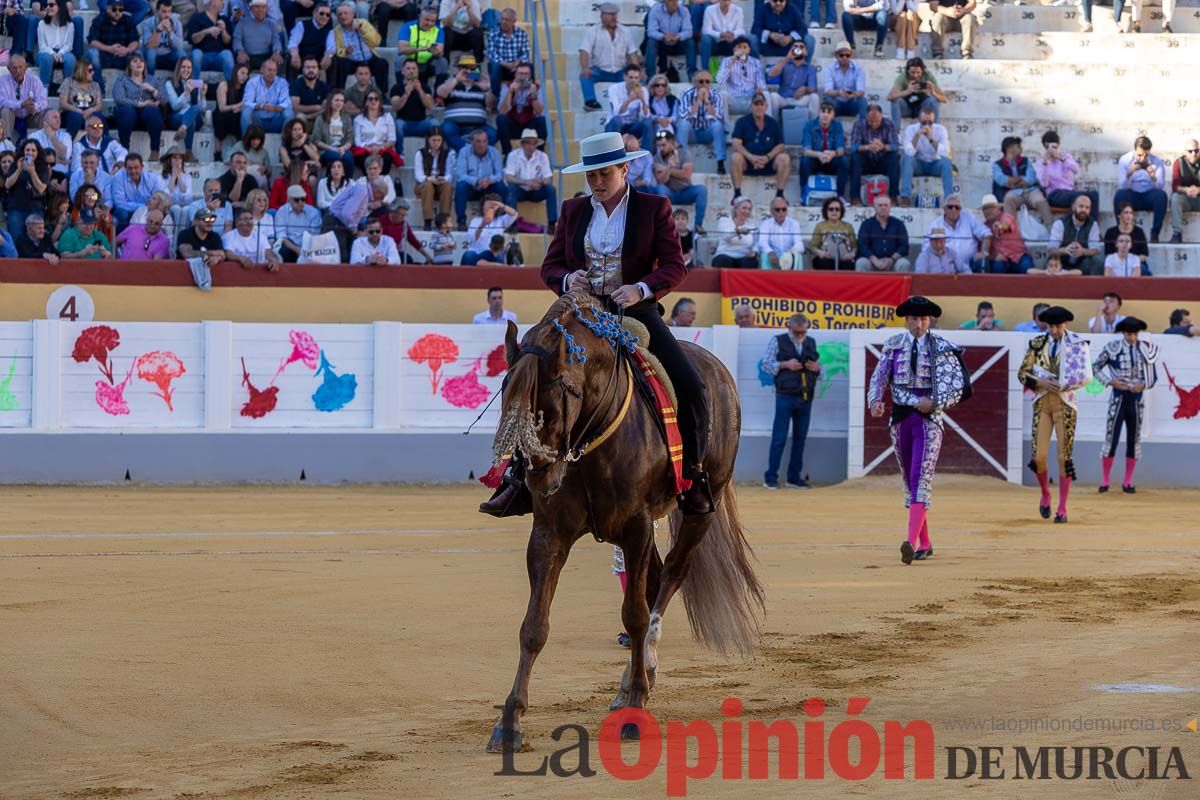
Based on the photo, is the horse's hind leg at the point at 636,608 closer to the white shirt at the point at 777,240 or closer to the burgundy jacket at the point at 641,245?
the burgundy jacket at the point at 641,245

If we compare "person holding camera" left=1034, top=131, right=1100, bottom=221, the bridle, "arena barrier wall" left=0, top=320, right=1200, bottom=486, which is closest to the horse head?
the bridle

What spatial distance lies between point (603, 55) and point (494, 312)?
17.3 ft

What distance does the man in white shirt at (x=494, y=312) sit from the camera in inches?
695

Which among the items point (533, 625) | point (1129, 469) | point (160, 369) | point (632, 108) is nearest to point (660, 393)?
point (533, 625)

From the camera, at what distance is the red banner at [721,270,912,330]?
1873 cm

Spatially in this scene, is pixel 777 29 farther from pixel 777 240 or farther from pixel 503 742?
pixel 503 742

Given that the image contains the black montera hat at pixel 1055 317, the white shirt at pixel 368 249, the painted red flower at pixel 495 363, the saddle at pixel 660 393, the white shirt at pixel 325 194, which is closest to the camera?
the saddle at pixel 660 393

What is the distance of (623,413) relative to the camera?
6438 millimetres

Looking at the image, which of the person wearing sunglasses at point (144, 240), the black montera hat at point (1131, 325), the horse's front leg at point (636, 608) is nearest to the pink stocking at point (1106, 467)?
the black montera hat at point (1131, 325)

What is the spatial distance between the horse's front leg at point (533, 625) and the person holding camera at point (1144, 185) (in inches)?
616

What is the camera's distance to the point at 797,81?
836 inches

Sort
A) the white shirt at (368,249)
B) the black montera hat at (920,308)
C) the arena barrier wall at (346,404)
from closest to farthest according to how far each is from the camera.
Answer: the black montera hat at (920,308)
the arena barrier wall at (346,404)
the white shirt at (368,249)

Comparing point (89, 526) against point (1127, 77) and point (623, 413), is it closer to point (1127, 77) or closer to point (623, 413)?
point (623, 413)

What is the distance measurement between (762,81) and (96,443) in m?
9.24
